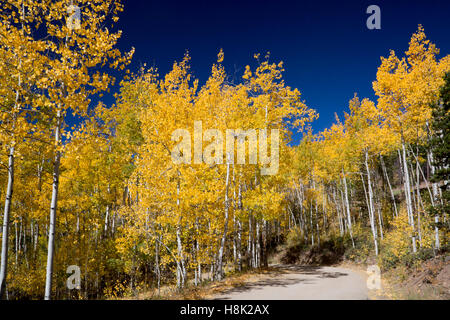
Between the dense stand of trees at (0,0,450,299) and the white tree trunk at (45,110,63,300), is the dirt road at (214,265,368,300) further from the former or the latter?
the white tree trunk at (45,110,63,300)

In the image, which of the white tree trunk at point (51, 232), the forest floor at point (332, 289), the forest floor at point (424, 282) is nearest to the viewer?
the white tree trunk at point (51, 232)

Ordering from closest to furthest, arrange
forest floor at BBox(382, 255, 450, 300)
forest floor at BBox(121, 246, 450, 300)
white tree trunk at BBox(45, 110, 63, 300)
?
white tree trunk at BBox(45, 110, 63, 300) → forest floor at BBox(382, 255, 450, 300) → forest floor at BBox(121, 246, 450, 300)

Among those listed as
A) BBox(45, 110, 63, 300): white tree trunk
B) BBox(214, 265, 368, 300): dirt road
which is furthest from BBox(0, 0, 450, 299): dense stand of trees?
BBox(214, 265, 368, 300): dirt road

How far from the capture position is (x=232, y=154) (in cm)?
1034

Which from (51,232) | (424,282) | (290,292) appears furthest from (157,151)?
(424,282)

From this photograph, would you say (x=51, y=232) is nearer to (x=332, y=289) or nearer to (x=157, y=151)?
(x=157, y=151)

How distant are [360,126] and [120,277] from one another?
2151cm

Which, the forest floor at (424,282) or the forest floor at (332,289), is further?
the forest floor at (332,289)

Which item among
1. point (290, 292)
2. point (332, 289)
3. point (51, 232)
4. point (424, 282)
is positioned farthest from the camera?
point (332, 289)

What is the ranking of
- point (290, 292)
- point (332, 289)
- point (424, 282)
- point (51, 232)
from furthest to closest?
point (332, 289), point (424, 282), point (290, 292), point (51, 232)

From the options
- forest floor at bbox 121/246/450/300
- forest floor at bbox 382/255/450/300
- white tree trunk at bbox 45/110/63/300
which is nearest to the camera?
white tree trunk at bbox 45/110/63/300

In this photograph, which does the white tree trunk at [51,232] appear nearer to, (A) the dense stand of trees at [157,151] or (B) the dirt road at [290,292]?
(A) the dense stand of trees at [157,151]

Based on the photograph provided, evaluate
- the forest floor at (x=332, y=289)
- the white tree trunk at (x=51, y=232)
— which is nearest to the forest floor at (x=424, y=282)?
the forest floor at (x=332, y=289)

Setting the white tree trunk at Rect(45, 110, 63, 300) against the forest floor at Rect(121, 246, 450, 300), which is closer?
the white tree trunk at Rect(45, 110, 63, 300)
